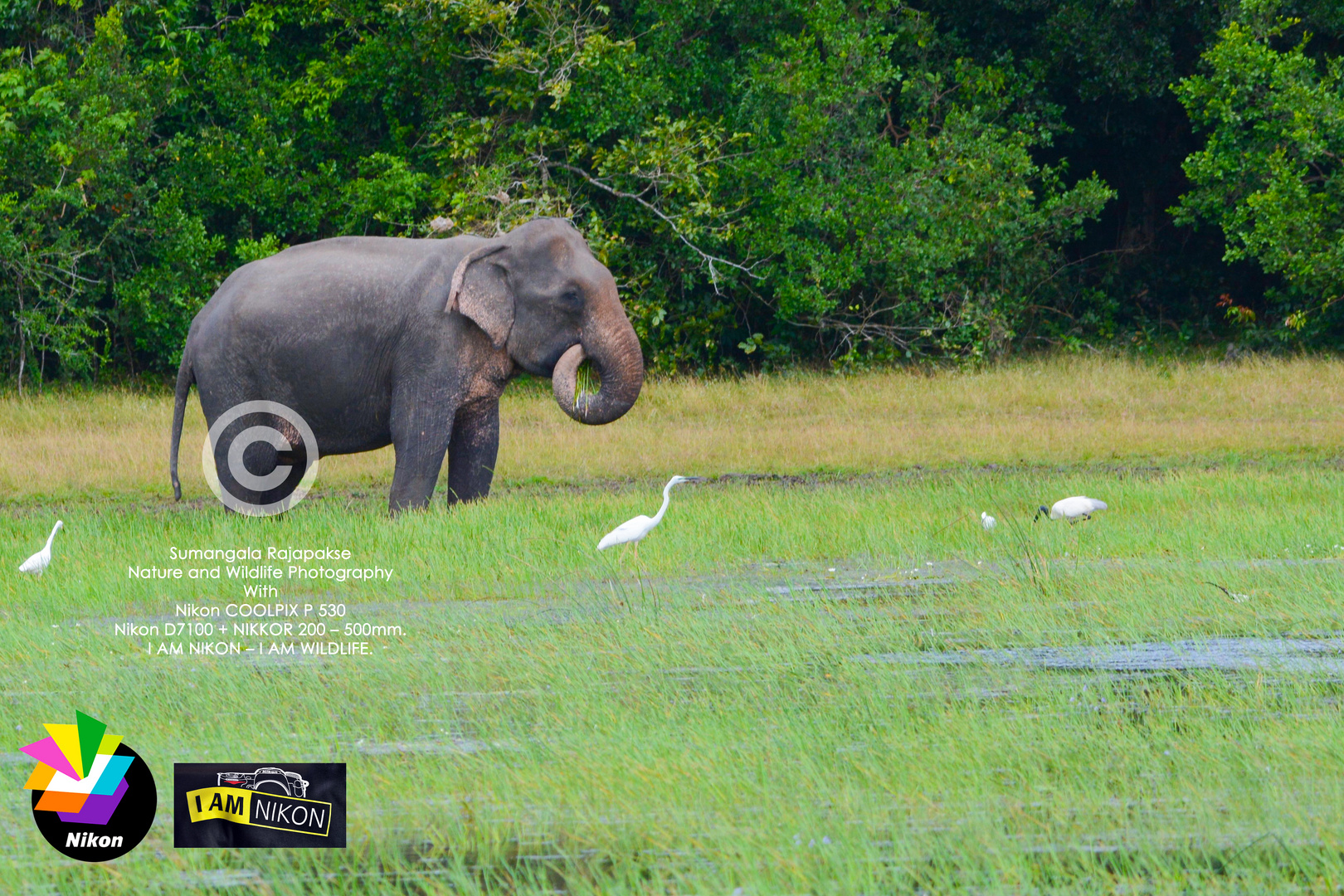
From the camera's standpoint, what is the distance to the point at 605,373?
1166 centimetres

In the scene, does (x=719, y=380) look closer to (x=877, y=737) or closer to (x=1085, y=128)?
(x=1085, y=128)

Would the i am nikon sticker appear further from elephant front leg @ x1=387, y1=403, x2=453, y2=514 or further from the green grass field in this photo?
elephant front leg @ x1=387, y1=403, x2=453, y2=514

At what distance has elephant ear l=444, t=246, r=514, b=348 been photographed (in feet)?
37.4

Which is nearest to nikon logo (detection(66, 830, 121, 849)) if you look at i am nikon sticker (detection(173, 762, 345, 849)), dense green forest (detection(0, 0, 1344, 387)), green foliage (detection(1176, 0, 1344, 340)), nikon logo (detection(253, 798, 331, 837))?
i am nikon sticker (detection(173, 762, 345, 849))

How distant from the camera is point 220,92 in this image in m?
21.9

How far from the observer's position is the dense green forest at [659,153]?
21078 mm

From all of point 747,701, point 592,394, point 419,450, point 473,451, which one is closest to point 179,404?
point 419,450

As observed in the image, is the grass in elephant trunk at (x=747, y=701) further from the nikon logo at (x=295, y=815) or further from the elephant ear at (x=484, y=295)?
the elephant ear at (x=484, y=295)

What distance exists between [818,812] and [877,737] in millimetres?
883

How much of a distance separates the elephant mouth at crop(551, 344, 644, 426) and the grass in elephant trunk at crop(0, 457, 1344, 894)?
762 millimetres

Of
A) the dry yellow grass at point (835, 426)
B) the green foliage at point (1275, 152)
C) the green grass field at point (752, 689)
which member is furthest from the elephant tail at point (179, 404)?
the green foliage at point (1275, 152)

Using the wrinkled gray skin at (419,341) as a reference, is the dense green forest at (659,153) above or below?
below

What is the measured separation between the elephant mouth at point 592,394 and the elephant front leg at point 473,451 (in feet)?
1.93

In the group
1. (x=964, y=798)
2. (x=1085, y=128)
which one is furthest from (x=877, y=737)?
(x=1085, y=128)
